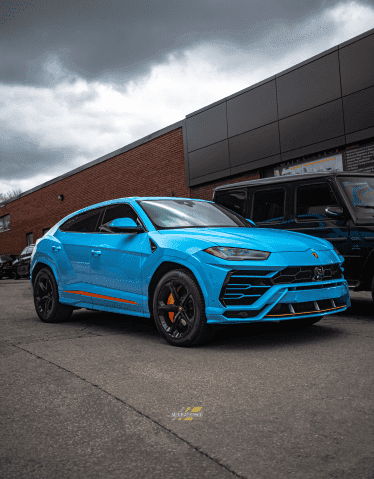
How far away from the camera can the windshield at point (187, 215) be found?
5602 millimetres

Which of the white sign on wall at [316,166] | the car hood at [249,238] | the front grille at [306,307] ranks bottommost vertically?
the front grille at [306,307]

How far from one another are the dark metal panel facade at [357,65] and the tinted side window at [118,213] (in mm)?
9157

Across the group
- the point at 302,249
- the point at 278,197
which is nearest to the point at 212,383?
the point at 302,249

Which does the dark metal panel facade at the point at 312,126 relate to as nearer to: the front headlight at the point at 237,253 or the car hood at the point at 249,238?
the car hood at the point at 249,238

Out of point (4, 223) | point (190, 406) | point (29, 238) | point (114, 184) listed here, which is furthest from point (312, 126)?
point (4, 223)

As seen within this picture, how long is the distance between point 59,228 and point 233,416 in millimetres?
4704

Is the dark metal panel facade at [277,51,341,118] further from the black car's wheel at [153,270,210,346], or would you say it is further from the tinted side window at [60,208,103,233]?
the black car's wheel at [153,270,210,346]

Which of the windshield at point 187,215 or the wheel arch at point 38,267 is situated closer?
the windshield at point 187,215

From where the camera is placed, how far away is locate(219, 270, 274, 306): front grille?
4.54 m

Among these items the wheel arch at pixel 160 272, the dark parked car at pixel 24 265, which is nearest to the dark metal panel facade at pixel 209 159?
the dark parked car at pixel 24 265

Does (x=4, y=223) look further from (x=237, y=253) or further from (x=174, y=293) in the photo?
(x=237, y=253)

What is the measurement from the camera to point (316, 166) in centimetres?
1459

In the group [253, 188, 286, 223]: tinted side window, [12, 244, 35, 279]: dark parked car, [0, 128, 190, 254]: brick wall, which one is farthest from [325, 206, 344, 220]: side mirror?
[12, 244, 35, 279]: dark parked car

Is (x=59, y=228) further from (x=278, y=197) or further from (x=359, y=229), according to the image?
(x=359, y=229)
